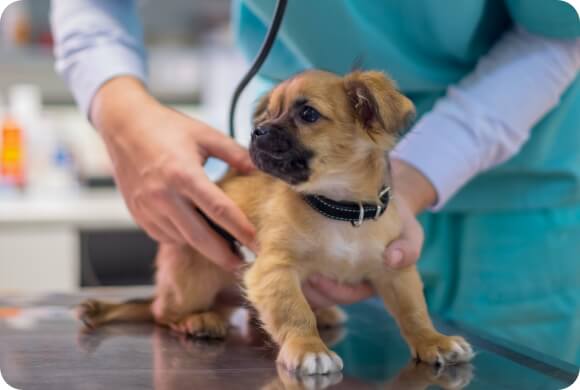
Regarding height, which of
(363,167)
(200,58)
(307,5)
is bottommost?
(200,58)

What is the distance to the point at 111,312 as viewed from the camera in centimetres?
117

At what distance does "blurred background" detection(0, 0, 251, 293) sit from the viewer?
9.14 ft

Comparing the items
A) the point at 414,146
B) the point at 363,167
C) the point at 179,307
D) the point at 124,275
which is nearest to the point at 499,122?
the point at 414,146

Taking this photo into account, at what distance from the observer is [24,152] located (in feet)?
11.0

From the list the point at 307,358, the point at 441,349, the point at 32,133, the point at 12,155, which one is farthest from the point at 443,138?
the point at 32,133

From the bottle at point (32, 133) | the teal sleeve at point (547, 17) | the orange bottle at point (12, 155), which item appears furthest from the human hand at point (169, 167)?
the bottle at point (32, 133)

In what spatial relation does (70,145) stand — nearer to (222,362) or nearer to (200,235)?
(200,235)

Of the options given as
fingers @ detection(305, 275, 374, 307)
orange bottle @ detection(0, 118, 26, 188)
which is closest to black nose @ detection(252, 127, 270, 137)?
fingers @ detection(305, 275, 374, 307)

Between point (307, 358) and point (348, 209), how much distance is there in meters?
0.21

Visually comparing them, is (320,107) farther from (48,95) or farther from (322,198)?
(48,95)

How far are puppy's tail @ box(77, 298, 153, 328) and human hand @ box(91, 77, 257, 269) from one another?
12cm

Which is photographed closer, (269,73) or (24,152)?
(269,73)

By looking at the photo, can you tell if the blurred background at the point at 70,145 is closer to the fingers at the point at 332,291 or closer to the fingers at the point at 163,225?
the fingers at the point at 163,225

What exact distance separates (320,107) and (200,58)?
2747 mm
